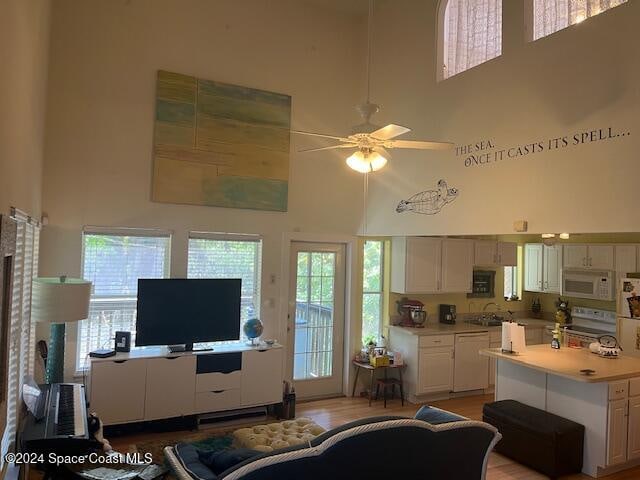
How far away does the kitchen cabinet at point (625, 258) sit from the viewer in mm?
6422

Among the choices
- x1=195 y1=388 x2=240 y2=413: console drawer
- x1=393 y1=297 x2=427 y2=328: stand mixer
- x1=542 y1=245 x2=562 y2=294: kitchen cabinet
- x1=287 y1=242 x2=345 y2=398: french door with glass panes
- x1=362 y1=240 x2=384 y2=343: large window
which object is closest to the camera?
x1=195 y1=388 x2=240 y2=413: console drawer

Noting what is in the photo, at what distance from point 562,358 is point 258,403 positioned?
3.15 m

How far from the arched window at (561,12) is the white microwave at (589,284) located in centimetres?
410

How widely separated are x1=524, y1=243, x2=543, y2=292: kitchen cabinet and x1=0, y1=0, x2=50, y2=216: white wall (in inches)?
279

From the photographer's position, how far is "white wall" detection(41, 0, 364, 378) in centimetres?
461

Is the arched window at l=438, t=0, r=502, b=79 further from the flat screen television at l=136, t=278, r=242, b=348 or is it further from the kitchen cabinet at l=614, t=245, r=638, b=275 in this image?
the kitchen cabinet at l=614, t=245, r=638, b=275

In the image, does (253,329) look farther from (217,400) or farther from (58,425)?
(58,425)

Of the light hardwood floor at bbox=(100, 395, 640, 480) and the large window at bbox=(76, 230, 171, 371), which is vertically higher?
the large window at bbox=(76, 230, 171, 371)

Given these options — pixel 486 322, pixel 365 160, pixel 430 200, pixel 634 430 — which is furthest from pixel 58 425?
pixel 486 322

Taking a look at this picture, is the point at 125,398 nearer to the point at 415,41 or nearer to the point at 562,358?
the point at 562,358

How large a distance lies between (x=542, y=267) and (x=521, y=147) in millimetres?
4202

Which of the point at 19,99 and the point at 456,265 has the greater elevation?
the point at 19,99

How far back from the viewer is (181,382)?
4793 mm

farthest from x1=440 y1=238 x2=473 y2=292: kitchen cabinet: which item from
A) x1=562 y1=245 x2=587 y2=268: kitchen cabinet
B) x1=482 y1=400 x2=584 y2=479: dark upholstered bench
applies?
x1=482 y1=400 x2=584 y2=479: dark upholstered bench
